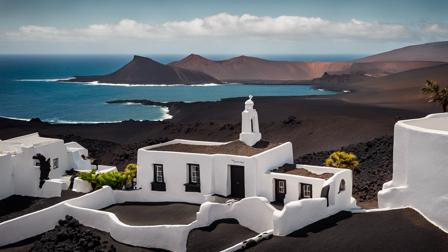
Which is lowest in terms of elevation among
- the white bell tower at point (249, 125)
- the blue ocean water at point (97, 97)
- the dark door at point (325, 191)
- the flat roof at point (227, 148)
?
the blue ocean water at point (97, 97)

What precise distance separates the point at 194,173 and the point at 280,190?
4466mm

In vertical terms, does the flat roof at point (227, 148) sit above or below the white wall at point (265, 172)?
above

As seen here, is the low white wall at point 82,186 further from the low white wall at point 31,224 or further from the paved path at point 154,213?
the low white wall at point 31,224

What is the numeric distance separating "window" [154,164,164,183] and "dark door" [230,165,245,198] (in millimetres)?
3890

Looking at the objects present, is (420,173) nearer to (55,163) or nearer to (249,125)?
(249,125)

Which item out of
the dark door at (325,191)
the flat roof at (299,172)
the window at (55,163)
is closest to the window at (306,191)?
the flat roof at (299,172)

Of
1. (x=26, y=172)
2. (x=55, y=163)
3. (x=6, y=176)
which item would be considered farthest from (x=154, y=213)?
(x=6, y=176)

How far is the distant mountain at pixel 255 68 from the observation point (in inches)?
7328

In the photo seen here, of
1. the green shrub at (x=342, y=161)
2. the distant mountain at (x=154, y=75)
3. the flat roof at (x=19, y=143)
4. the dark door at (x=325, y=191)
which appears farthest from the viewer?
the distant mountain at (x=154, y=75)

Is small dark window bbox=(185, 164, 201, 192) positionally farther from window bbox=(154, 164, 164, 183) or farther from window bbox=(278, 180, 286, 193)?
window bbox=(278, 180, 286, 193)

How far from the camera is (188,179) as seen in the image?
92.3 ft

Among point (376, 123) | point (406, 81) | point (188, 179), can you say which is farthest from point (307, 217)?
point (406, 81)

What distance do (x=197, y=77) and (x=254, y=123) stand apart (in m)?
142

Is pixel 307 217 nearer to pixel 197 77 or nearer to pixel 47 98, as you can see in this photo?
pixel 47 98
